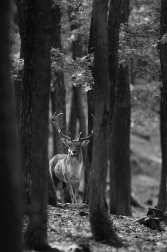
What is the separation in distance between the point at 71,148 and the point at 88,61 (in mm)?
3247

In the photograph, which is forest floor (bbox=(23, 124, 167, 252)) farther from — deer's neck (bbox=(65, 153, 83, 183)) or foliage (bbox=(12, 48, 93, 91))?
foliage (bbox=(12, 48, 93, 91))

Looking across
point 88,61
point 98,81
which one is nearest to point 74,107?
point 88,61

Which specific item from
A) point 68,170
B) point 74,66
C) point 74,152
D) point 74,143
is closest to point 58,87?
point 74,143

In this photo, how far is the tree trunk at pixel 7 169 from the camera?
7.59 metres

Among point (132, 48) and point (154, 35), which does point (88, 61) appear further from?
point (154, 35)

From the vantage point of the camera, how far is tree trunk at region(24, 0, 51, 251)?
9.97m

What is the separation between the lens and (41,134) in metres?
10.0

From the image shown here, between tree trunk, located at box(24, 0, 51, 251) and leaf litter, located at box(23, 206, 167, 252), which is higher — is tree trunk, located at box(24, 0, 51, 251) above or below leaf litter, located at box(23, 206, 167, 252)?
above

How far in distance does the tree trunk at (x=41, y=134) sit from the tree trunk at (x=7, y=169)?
2.03 meters

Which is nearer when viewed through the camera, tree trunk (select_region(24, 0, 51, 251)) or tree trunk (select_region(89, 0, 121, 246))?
tree trunk (select_region(24, 0, 51, 251))

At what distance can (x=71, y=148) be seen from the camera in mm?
18172

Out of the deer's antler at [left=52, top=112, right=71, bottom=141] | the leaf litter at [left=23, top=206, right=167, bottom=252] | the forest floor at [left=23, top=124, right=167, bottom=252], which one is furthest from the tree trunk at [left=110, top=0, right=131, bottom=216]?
the leaf litter at [left=23, top=206, right=167, bottom=252]

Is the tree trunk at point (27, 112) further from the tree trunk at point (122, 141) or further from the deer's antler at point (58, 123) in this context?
the tree trunk at point (122, 141)

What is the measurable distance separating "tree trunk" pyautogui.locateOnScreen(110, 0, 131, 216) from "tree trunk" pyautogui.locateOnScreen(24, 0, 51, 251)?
439 inches
